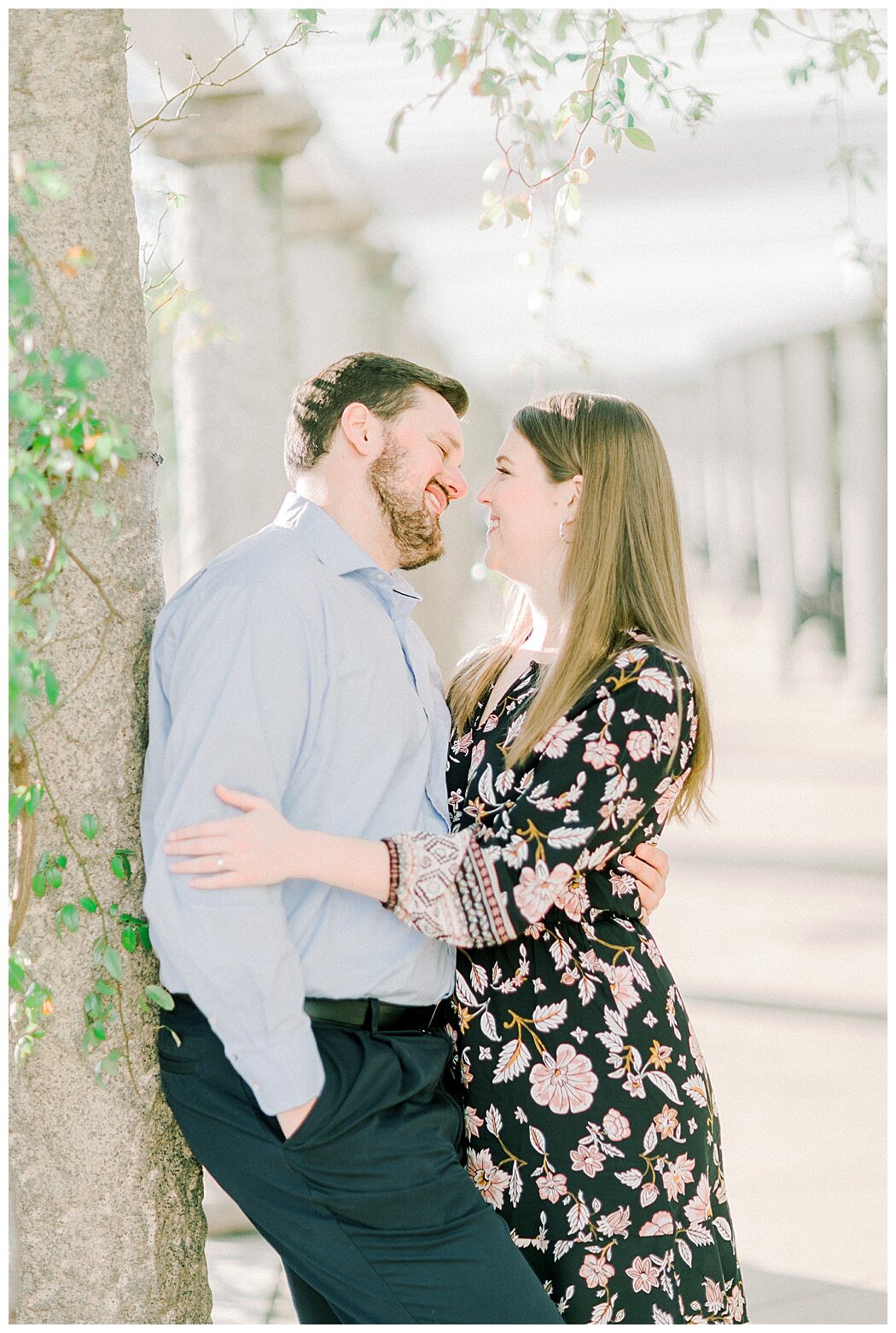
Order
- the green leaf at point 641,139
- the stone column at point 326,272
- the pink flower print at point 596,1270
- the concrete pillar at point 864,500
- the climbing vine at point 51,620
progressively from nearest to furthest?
the climbing vine at point 51,620 < the pink flower print at point 596,1270 < the green leaf at point 641,139 < the stone column at point 326,272 < the concrete pillar at point 864,500

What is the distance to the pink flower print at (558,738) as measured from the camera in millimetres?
2076

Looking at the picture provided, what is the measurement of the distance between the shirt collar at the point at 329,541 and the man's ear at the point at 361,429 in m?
0.14

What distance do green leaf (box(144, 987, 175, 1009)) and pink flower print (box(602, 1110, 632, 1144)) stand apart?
0.73 m

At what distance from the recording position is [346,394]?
2.26 meters

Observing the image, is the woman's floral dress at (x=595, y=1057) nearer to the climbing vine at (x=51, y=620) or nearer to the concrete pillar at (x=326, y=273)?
the climbing vine at (x=51, y=620)

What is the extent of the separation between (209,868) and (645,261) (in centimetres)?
1096

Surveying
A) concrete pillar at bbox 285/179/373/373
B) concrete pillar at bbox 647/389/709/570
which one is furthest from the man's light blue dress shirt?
concrete pillar at bbox 647/389/709/570

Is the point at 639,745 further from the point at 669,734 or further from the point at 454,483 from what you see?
the point at 454,483

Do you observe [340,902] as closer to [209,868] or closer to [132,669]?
[209,868]

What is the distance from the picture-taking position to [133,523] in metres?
2.02

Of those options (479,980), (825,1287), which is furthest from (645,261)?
(479,980)

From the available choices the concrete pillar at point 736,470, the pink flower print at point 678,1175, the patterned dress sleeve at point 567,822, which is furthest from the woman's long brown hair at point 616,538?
the concrete pillar at point 736,470

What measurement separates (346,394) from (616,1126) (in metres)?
1.31

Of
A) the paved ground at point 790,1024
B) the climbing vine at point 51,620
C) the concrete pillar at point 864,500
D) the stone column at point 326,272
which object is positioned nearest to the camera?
the climbing vine at point 51,620
